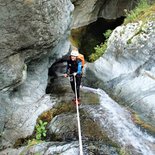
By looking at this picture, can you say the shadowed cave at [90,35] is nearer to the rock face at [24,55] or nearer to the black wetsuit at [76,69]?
the black wetsuit at [76,69]

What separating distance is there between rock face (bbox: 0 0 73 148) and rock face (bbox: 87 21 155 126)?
126 inches

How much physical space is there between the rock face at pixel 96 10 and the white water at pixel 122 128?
9889 millimetres

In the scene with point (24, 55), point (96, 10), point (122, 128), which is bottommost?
point (122, 128)

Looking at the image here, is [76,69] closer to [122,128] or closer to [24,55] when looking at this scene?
[24,55]

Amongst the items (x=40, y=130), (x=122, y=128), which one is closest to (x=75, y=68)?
(x=40, y=130)

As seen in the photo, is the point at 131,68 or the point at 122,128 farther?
the point at 131,68

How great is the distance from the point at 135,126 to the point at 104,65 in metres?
5.14

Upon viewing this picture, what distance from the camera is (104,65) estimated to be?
15414 mm

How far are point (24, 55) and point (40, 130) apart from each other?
234 cm

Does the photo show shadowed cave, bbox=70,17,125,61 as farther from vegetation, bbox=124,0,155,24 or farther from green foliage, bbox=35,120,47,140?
green foliage, bbox=35,120,47,140

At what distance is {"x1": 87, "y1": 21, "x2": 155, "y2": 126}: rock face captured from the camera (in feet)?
41.9

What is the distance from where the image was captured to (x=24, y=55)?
10.6 meters

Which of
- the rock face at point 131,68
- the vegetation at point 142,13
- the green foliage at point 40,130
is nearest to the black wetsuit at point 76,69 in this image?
the green foliage at point 40,130

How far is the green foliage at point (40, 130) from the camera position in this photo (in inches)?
399
